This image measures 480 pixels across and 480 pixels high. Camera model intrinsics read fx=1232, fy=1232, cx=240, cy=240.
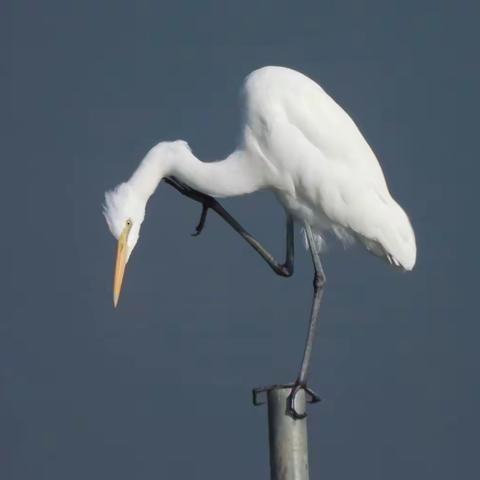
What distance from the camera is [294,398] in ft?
20.5

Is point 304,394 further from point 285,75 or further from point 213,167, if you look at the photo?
point 285,75

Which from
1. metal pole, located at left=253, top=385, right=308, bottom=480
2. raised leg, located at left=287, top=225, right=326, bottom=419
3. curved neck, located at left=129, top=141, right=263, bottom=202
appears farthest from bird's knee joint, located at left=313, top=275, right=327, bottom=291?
metal pole, located at left=253, top=385, right=308, bottom=480

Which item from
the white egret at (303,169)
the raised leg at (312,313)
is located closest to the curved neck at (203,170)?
the white egret at (303,169)

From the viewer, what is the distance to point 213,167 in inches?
280

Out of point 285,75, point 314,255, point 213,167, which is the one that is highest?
point 285,75

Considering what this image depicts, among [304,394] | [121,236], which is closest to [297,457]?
[304,394]

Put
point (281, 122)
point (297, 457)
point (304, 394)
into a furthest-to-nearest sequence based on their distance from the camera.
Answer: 1. point (281, 122)
2. point (304, 394)
3. point (297, 457)

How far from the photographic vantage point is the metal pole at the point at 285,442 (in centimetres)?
595

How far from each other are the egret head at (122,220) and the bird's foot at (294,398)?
1.10 metres

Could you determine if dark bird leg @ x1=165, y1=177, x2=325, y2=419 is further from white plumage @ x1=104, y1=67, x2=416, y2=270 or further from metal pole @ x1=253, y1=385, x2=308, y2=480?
metal pole @ x1=253, y1=385, x2=308, y2=480

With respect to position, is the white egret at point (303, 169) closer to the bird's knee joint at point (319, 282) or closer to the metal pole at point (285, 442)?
the bird's knee joint at point (319, 282)

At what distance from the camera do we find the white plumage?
23.1 ft

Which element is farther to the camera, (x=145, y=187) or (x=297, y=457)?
(x=145, y=187)

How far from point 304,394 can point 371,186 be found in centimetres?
142
